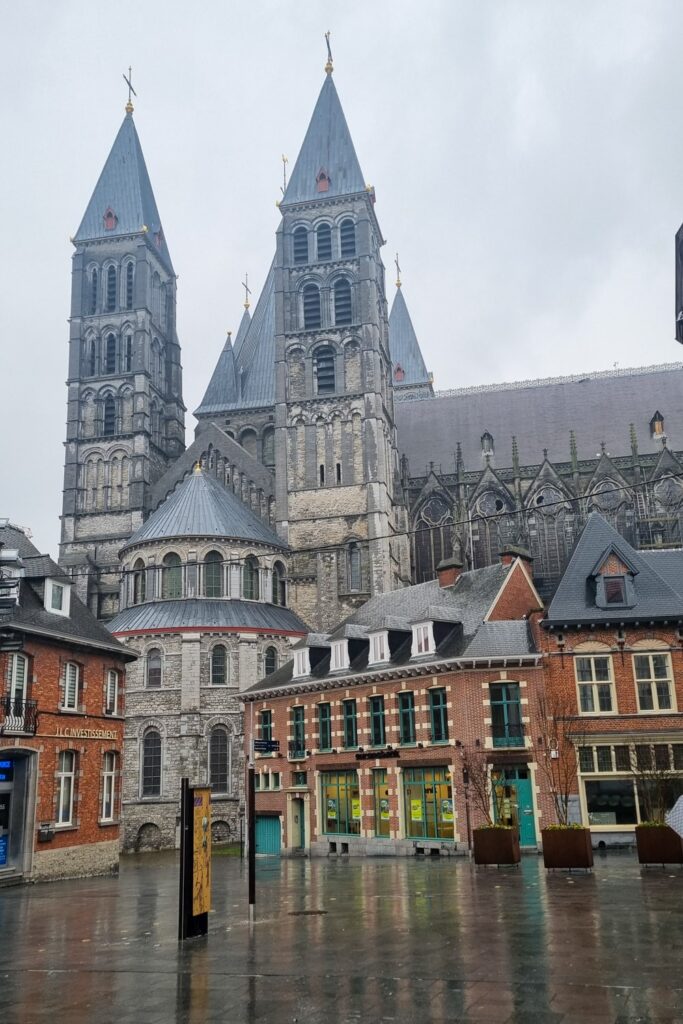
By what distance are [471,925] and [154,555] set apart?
35.2 metres

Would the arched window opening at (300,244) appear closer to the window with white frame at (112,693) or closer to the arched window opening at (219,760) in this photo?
the arched window opening at (219,760)

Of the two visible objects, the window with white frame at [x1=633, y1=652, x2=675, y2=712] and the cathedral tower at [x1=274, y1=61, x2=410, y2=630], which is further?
the cathedral tower at [x1=274, y1=61, x2=410, y2=630]

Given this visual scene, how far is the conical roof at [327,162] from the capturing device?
5897cm

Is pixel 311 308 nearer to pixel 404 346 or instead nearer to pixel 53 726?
pixel 404 346

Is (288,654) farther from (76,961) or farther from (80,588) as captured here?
(76,961)

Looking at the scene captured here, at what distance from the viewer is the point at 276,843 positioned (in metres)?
34.0

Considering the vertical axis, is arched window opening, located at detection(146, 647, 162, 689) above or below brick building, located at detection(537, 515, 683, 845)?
above

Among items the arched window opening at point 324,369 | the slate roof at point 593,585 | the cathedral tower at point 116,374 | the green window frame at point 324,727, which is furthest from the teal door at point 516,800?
the arched window opening at point 324,369

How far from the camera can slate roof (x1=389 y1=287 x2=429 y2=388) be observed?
273 feet

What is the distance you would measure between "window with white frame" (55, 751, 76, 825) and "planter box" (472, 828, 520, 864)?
11176 millimetres

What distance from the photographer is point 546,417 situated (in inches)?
2470

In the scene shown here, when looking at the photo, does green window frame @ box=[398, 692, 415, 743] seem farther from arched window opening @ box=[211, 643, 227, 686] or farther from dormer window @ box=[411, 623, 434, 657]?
arched window opening @ box=[211, 643, 227, 686]

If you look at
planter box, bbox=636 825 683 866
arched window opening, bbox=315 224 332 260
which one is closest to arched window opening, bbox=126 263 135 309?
arched window opening, bbox=315 224 332 260

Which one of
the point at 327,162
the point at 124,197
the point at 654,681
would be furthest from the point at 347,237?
the point at 654,681
